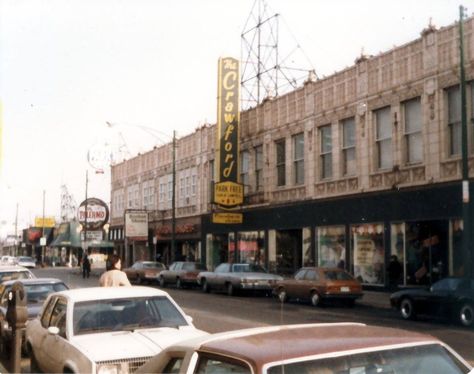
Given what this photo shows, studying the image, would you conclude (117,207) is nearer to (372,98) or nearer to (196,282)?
(196,282)

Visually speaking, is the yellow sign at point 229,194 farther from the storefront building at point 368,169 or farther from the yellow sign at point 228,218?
the storefront building at point 368,169

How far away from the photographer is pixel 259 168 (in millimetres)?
36875

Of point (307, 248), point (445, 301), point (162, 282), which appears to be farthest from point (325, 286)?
point (162, 282)

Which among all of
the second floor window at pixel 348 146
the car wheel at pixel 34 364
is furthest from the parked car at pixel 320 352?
the second floor window at pixel 348 146

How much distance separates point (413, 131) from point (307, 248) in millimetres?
8618

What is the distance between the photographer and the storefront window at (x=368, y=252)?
27.0 m

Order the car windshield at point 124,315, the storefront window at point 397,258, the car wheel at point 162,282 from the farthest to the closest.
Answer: the car wheel at point 162,282, the storefront window at point 397,258, the car windshield at point 124,315

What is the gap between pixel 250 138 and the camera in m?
37.5

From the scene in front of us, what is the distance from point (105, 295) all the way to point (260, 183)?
94.3 feet

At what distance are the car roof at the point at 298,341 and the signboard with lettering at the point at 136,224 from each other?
4632 cm

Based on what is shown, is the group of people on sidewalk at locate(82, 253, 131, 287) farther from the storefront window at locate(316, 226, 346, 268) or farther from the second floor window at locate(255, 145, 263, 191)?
the second floor window at locate(255, 145, 263, 191)

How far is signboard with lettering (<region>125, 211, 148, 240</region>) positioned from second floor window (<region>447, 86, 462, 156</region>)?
30.8m

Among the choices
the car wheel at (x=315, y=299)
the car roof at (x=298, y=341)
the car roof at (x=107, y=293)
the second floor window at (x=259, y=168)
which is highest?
the second floor window at (x=259, y=168)

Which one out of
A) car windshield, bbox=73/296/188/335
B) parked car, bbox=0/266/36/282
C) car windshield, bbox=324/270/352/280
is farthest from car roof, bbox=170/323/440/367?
car windshield, bbox=324/270/352/280
